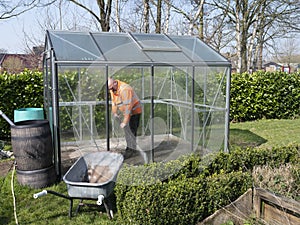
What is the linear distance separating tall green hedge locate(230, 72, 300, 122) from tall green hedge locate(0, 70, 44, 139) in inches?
262

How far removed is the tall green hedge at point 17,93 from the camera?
7.79m

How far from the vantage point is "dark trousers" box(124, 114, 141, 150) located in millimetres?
6207

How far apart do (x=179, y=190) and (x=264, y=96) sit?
8808 mm

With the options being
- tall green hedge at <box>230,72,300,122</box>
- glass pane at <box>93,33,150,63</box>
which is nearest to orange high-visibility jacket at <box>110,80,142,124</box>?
glass pane at <box>93,33,150,63</box>

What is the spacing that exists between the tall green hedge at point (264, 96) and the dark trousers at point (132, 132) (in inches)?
224

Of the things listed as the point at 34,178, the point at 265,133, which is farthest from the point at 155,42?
the point at 265,133

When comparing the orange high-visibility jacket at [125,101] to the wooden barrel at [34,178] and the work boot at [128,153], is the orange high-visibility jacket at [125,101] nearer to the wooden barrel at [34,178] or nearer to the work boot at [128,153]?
the work boot at [128,153]

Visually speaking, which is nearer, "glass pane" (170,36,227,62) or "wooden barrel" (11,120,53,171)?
"wooden barrel" (11,120,53,171)

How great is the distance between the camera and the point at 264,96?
36.2 feet

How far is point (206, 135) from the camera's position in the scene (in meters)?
6.34

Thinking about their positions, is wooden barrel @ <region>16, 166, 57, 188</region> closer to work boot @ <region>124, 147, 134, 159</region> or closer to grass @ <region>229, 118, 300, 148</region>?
work boot @ <region>124, 147, 134, 159</region>

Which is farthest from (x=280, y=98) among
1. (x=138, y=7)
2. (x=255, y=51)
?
(x=255, y=51)

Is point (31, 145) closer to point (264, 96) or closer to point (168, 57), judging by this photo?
point (168, 57)

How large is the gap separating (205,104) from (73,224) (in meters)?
4.01
